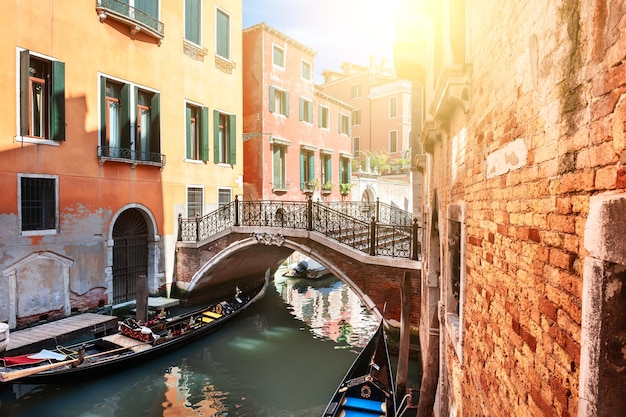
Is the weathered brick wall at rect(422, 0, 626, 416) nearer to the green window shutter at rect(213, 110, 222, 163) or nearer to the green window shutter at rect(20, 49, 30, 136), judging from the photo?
the green window shutter at rect(20, 49, 30, 136)

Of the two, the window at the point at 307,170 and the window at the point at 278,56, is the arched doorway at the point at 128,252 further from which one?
the window at the point at 278,56

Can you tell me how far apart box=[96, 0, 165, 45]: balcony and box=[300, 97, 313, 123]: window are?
269 inches

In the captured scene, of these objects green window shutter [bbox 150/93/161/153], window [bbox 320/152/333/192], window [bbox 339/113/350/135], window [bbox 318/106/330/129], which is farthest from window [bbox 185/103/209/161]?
window [bbox 339/113/350/135]

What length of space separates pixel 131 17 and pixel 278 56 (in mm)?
6560

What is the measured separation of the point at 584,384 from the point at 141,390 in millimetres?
8177

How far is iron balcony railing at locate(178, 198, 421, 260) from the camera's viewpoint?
9.01 m

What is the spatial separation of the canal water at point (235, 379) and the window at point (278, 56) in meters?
9.54

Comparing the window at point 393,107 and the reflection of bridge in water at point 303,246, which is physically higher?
the window at point 393,107

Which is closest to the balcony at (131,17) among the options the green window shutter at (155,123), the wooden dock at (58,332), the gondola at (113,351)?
the green window shutter at (155,123)

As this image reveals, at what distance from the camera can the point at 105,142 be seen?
997 cm

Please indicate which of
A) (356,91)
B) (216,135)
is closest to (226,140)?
(216,135)

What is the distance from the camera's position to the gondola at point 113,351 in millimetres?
6906

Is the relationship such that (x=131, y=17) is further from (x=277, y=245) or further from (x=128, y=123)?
(x=277, y=245)

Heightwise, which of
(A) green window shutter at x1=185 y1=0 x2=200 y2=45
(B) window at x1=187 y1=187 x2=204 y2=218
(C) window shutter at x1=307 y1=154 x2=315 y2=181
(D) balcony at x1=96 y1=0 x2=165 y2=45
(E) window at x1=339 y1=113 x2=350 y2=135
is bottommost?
(B) window at x1=187 y1=187 x2=204 y2=218
